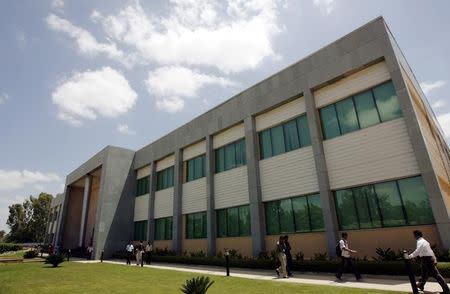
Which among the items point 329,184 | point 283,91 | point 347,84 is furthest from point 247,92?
point 329,184

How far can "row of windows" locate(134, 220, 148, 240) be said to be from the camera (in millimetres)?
30703

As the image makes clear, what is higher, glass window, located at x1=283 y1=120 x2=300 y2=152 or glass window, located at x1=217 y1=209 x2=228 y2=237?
glass window, located at x1=283 y1=120 x2=300 y2=152

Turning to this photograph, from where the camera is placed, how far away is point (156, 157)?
3061 cm

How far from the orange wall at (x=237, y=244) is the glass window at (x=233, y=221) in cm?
40

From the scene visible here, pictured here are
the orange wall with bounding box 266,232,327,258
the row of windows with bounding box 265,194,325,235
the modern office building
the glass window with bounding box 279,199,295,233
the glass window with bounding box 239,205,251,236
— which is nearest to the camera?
the modern office building

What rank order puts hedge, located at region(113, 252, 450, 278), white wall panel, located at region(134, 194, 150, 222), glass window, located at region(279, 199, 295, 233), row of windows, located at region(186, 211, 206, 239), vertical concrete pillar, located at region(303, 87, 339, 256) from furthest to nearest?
white wall panel, located at region(134, 194, 150, 222), row of windows, located at region(186, 211, 206, 239), glass window, located at region(279, 199, 295, 233), vertical concrete pillar, located at region(303, 87, 339, 256), hedge, located at region(113, 252, 450, 278)

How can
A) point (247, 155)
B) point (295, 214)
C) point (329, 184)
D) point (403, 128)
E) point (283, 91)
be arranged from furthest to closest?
point (247, 155) → point (283, 91) → point (295, 214) → point (329, 184) → point (403, 128)

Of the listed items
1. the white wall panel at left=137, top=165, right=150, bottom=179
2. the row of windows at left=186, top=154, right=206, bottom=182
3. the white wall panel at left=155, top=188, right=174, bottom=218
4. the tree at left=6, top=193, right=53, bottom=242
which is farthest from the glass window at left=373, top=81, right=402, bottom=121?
the tree at left=6, top=193, right=53, bottom=242

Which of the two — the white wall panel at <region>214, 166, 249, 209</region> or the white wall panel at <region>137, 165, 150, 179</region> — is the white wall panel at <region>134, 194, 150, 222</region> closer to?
the white wall panel at <region>137, 165, 150, 179</region>

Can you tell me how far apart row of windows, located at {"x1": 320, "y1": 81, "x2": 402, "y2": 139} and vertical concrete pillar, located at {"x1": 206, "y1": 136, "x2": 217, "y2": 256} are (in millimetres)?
9670

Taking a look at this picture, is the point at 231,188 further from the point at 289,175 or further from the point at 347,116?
the point at 347,116

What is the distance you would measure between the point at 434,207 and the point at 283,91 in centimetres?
1021

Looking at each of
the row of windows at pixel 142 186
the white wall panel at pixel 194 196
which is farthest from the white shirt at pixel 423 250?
the row of windows at pixel 142 186

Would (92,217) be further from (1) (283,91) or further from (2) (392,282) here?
(2) (392,282)
